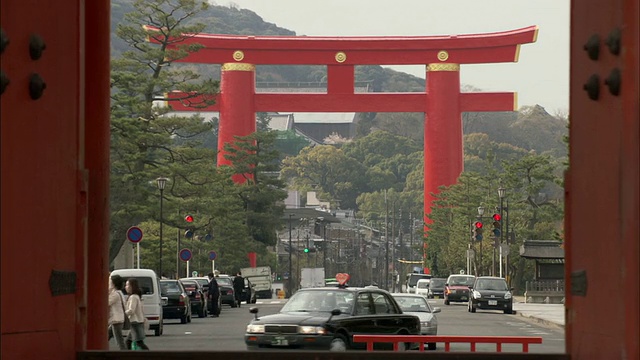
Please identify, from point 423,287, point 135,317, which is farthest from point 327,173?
point 135,317

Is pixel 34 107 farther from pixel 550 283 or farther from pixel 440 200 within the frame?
pixel 440 200

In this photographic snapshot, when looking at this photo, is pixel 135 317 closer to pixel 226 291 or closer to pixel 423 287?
pixel 226 291

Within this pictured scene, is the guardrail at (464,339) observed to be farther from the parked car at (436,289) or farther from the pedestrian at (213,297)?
the parked car at (436,289)

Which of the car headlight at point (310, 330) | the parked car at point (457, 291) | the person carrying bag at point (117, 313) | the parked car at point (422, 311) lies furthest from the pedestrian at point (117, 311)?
the parked car at point (457, 291)

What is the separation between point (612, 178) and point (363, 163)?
190 m

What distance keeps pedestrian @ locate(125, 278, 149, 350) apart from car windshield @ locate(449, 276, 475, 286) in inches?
1658

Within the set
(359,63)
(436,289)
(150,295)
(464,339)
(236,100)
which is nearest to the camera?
(464,339)

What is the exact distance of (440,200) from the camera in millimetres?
82688

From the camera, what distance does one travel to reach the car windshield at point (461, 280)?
61438 mm

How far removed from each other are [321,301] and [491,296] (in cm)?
2849

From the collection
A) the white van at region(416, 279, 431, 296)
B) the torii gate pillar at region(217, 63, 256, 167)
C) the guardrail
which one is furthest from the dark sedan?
the white van at region(416, 279, 431, 296)

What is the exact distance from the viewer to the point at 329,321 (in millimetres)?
19062

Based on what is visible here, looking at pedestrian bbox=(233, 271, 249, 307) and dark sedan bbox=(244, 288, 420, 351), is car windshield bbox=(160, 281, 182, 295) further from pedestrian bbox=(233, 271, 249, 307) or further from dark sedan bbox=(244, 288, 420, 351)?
pedestrian bbox=(233, 271, 249, 307)

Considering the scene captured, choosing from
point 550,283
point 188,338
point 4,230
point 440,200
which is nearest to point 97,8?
point 4,230
